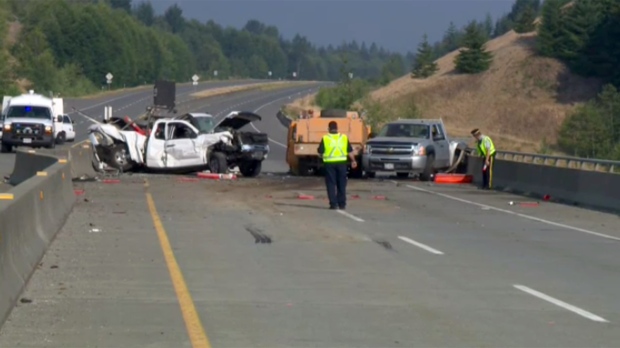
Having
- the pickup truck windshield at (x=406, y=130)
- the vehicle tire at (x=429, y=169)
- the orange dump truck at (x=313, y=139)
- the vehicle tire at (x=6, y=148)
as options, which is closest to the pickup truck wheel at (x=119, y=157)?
the orange dump truck at (x=313, y=139)

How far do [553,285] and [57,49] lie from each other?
151 metres

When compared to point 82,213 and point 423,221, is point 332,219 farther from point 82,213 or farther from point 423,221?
point 82,213

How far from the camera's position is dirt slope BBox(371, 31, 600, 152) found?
98438 millimetres

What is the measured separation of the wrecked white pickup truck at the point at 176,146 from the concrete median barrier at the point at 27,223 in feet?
42.4

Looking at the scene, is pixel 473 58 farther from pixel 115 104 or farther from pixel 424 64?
pixel 115 104

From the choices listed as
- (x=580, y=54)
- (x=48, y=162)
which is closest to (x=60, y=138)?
(x=48, y=162)

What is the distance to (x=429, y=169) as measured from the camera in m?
36.4

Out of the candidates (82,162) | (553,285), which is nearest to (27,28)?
(82,162)

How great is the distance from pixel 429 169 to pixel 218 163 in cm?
638

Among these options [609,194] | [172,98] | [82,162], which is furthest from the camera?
[172,98]

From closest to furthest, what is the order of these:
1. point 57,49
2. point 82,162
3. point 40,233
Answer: point 40,233
point 82,162
point 57,49

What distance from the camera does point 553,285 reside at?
552 inches

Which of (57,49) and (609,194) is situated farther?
(57,49)

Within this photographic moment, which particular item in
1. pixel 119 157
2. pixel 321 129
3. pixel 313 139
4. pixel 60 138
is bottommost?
pixel 60 138
